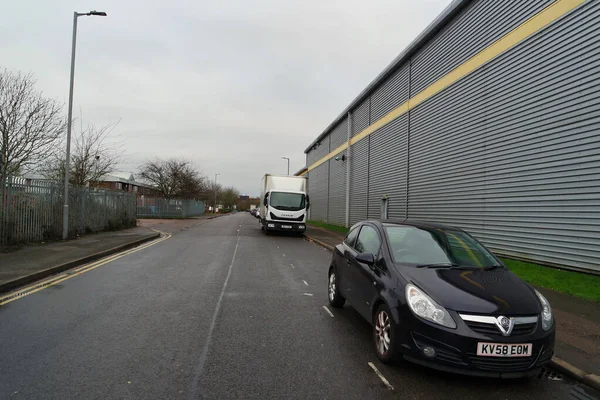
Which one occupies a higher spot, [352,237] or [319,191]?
[319,191]

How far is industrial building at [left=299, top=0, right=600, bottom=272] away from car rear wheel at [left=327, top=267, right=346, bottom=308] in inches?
250

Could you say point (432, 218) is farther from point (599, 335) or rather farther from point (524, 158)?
point (599, 335)

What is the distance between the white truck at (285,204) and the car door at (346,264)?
1398 centimetres

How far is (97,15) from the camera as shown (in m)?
13.7

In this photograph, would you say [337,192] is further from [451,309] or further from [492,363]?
[492,363]

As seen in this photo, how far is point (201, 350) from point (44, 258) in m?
7.90

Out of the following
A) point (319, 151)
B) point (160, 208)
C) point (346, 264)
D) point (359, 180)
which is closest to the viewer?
point (346, 264)

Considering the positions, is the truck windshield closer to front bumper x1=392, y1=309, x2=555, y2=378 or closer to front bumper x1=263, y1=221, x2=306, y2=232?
front bumper x1=263, y1=221, x2=306, y2=232

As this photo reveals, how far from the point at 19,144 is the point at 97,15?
5759 mm

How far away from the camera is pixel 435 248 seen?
4695 millimetres

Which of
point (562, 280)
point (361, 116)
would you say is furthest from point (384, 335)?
point (361, 116)

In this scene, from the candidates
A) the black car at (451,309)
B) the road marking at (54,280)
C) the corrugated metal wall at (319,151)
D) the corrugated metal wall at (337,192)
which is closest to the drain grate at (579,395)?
the black car at (451,309)

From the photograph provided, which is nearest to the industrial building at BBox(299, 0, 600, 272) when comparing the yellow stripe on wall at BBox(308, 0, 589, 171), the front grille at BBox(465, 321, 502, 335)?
the yellow stripe on wall at BBox(308, 0, 589, 171)

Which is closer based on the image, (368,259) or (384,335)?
(384,335)
